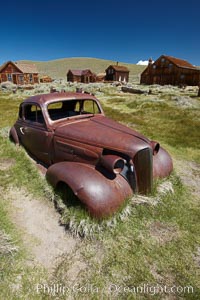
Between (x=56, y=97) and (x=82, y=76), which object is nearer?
(x=56, y=97)

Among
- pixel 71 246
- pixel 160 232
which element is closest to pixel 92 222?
pixel 71 246

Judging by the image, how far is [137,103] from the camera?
16672 mm

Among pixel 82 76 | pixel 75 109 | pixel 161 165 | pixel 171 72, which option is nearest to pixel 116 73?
pixel 82 76

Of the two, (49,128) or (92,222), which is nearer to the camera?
(92,222)

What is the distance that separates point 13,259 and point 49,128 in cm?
259

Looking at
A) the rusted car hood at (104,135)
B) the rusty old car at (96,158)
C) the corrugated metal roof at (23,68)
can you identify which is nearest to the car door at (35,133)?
the rusty old car at (96,158)

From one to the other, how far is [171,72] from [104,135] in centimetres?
4169

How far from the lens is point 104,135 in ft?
12.4

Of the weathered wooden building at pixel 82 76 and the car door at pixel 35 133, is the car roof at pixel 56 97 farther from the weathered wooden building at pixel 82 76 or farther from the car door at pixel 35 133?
the weathered wooden building at pixel 82 76

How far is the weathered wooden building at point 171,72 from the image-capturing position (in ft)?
123

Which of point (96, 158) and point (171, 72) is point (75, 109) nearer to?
point (96, 158)

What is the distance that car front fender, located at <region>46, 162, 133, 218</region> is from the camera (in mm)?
3166

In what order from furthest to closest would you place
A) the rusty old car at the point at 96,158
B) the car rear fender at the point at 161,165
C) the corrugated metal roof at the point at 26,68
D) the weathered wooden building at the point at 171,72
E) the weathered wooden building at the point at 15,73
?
the corrugated metal roof at the point at 26,68
the weathered wooden building at the point at 15,73
the weathered wooden building at the point at 171,72
the car rear fender at the point at 161,165
the rusty old car at the point at 96,158

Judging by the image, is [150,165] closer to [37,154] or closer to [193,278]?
[193,278]
